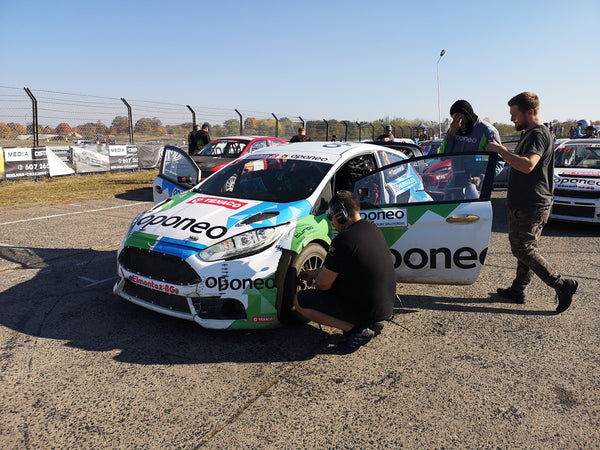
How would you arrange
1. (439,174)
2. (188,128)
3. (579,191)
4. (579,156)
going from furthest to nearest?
(188,128) → (579,156) → (579,191) → (439,174)

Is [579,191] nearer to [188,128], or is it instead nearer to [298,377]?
[298,377]

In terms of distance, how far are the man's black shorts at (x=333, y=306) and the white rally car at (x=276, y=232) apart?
0.82 ft

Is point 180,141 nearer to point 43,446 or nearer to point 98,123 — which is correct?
point 98,123

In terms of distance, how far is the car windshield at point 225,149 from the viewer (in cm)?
1117

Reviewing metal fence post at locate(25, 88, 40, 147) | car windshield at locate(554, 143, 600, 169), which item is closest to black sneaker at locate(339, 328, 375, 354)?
car windshield at locate(554, 143, 600, 169)

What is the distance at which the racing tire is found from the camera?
3.63 m

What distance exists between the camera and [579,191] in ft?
24.7

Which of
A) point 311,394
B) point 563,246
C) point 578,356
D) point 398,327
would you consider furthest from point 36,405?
point 563,246

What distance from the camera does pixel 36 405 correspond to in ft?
9.15

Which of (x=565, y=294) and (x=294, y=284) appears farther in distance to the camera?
(x=565, y=294)

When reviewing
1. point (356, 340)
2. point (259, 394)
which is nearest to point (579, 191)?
point (356, 340)

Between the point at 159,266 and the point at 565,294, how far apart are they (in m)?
3.60

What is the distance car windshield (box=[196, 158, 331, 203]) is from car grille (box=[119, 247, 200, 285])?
1074 mm

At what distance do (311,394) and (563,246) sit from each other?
5.32 meters
